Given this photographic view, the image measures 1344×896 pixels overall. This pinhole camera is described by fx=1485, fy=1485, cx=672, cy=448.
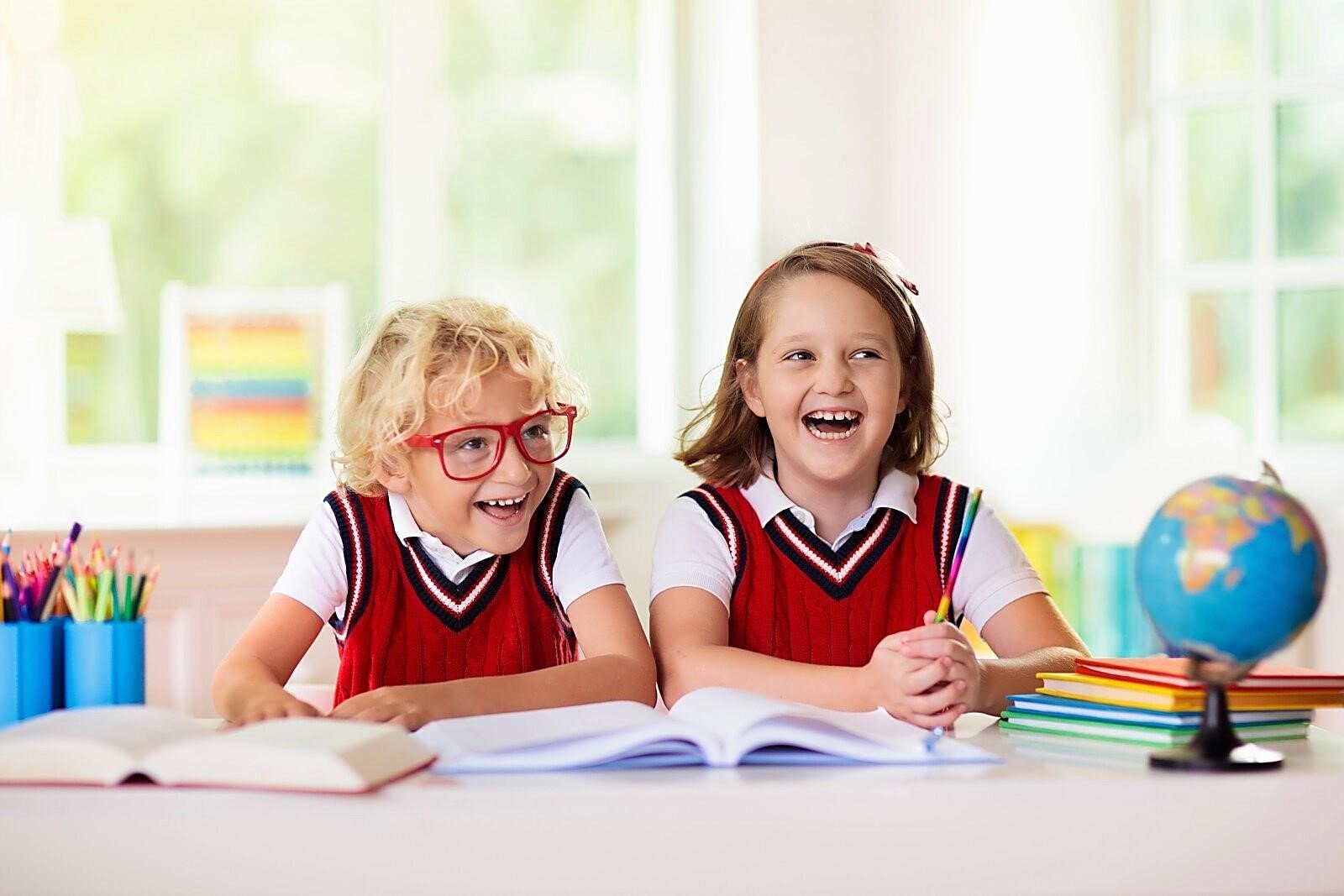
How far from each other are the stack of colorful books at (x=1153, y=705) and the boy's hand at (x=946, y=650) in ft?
0.15

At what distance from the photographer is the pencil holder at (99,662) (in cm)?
120

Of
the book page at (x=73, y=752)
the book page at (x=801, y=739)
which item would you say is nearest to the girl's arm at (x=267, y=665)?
the book page at (x=73, y=752)

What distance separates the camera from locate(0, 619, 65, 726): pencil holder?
3.91 feet

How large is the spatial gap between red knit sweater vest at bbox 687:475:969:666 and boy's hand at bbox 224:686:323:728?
58 cm

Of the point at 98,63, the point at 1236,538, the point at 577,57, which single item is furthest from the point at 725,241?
the point at 1236,538

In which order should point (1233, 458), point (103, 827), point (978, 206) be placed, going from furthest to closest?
point (978, 206) → point (1233, 458) → point (103, 827)

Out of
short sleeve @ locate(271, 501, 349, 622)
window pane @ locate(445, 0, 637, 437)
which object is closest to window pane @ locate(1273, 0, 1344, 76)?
window pane @ locate(445, 0, 637, 437)

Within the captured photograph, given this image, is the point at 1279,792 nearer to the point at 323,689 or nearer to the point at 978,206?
the point at 323,689

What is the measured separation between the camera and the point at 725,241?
381 centimetres

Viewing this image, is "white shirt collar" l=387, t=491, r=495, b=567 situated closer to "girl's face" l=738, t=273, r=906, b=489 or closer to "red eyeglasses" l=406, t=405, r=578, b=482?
"red eyeglasses" l=406, t=405, r=578, b=482

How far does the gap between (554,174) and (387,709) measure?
2.91 m

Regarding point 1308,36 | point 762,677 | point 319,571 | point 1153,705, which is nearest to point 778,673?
point 762,677

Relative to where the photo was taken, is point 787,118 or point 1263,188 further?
point 787,118

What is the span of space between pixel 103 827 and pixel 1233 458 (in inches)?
110
